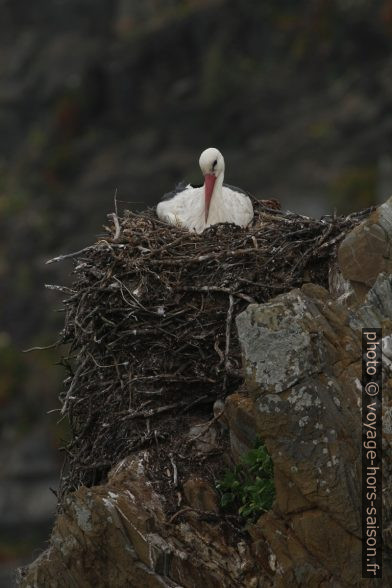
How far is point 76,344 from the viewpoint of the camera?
12.6 meters

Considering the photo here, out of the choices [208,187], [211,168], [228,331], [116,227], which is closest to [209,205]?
[208,187]

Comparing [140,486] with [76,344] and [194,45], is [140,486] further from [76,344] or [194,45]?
[194,45]

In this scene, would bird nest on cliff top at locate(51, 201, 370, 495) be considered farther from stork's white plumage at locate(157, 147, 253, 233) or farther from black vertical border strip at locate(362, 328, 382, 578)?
black vertical border strip at locate(362, 328, 382, 578)

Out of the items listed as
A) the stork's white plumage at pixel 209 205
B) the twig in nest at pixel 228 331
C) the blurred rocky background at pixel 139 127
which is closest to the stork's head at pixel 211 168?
the stork's white plumage at pixel 209 205

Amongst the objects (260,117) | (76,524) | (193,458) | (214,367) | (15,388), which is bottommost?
(76,524)

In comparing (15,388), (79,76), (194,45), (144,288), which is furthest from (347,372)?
(79,76)

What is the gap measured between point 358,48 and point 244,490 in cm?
4054

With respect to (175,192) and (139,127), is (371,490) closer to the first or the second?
(175,192)

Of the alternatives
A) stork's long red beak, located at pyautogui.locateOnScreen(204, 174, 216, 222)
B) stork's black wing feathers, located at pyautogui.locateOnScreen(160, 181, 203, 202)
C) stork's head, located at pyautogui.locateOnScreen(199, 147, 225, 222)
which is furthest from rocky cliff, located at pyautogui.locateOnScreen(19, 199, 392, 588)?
stork's black wing feathers, located at pyautogui.locateOnScreen(160, 181, 203, 202)

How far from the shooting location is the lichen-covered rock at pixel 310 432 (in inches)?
394

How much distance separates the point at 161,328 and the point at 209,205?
2.50 meters

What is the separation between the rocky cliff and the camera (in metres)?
10.0

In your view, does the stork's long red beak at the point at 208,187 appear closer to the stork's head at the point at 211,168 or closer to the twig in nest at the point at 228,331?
the stork's head at the point at 211,168

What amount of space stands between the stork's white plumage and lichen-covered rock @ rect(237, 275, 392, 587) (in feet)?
12.2
